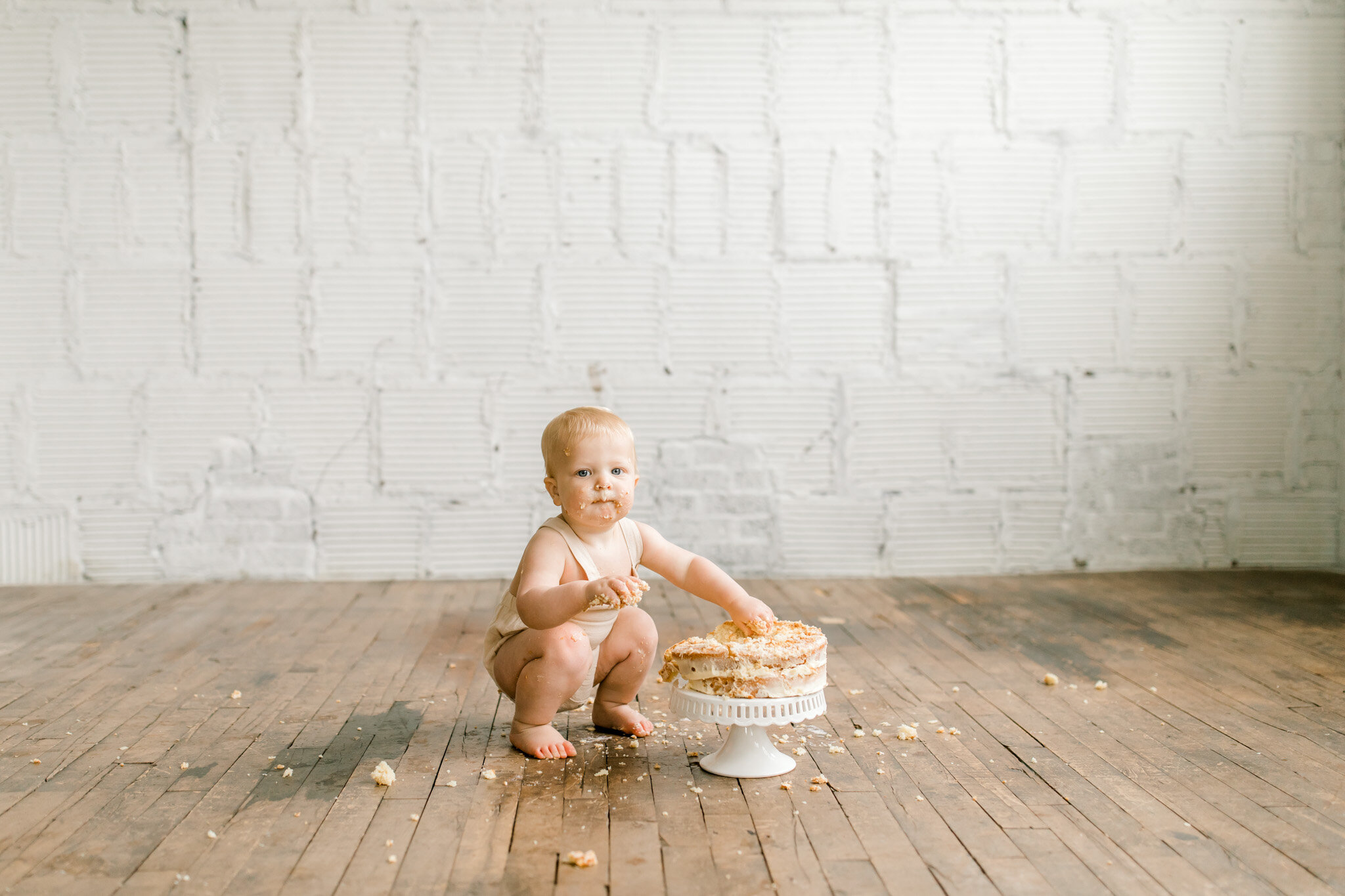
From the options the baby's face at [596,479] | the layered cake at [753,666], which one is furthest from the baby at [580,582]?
the layered cake at [753,666]

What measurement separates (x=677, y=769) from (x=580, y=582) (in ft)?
1.59

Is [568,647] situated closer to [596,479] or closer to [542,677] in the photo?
[542,677]

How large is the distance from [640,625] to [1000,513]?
2.90 meters

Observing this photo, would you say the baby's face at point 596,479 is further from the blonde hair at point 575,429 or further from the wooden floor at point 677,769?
the wooden floor at point 677,769

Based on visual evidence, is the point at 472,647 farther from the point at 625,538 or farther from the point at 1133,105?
the point at 1133,105

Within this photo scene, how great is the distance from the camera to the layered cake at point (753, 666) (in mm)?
2318

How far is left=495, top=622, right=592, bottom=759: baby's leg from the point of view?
248cm

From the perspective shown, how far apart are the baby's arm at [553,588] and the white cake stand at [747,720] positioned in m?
0.28

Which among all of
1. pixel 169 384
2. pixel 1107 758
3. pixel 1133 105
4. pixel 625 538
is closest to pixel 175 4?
pixel 169 384

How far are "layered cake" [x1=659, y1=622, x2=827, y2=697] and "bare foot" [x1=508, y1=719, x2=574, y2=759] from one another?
0.32m

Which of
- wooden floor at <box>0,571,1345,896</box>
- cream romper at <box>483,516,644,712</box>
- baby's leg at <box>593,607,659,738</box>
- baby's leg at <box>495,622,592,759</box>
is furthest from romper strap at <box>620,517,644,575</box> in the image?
wooden floor at <box>0,571,1345,896</box>

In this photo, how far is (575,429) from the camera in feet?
8.09

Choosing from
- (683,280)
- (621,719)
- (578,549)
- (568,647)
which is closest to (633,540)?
(578,549)

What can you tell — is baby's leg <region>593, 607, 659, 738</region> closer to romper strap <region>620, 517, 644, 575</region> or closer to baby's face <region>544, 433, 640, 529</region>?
romper strap <region>620, 517, 644, 575</region>
